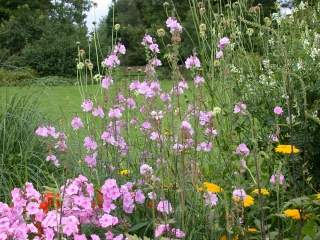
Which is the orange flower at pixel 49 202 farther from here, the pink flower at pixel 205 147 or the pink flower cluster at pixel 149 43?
the pink flower cluster at pixel 149 43

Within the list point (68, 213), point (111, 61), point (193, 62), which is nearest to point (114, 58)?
point (111, 61)

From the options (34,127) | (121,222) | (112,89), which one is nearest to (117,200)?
(121,222)

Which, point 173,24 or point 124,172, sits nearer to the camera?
point 173,24

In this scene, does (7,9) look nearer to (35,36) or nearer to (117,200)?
(35,36)

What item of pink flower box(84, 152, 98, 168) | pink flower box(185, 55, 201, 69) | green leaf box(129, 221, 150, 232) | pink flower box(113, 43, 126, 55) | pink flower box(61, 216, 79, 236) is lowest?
green leaf box(129, 221, 150, 232)

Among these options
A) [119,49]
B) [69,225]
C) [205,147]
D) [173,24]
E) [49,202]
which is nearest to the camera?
[69,225]

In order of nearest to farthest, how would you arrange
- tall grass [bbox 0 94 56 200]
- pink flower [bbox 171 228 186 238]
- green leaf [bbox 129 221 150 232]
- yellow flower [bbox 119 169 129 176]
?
1. pink flower [bbox 171 228 186 238]
2. green leaf [bbox 129 221 150 232]
3. yellow flower [bbox 119 169 129 176]
4. tall grass [bbox 0 94 56 200]

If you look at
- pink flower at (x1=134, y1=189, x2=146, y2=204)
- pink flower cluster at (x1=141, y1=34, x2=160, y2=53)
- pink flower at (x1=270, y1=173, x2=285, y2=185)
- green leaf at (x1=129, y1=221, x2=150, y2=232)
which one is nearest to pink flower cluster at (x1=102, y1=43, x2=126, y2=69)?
pink flower cluster at (x1=141, y1=34, x2=160, y2=53)

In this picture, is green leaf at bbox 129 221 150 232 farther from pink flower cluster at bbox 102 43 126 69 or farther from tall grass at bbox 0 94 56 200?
tall grass at bbox 0 94 56 200

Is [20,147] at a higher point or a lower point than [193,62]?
lower

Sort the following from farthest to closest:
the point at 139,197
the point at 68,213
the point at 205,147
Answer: the point at 205,147
the point at 139,197
the point at 68,213

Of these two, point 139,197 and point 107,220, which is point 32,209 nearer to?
point 107,220

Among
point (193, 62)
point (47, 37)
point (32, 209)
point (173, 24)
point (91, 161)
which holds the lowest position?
point (32, 209)

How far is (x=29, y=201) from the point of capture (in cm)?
221
